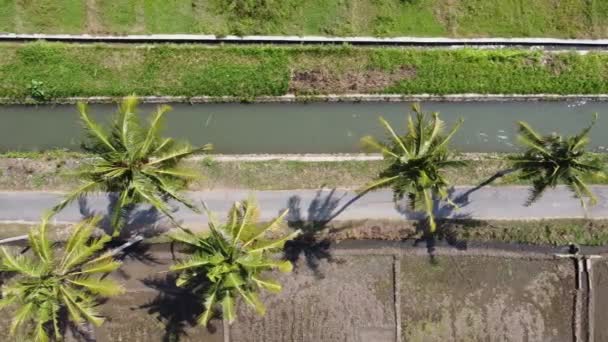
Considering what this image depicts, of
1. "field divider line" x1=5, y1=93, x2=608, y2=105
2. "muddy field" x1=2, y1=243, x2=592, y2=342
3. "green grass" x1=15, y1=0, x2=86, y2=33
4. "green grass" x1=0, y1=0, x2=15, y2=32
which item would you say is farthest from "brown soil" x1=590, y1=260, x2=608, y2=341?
"green grass" x1=0, y1=0, x2=15, y2=32

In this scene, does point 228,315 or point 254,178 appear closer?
point 228,315

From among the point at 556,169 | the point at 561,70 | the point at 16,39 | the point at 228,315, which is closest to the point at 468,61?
the point at 561,70

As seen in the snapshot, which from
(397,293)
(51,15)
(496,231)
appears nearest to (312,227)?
(397,293)

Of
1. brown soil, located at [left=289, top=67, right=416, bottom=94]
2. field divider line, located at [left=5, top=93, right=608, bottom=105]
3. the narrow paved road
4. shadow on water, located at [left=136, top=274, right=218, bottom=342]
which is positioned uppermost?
brown soil, located at [left=289, top=67, right=416, bottom=94]

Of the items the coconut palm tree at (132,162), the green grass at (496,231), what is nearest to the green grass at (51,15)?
the coconut palm tree at (132,162)

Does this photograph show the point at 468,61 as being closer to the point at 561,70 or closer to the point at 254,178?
the point at 561,70

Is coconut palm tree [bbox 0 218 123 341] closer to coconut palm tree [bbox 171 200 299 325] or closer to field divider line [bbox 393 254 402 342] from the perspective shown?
coconut palm tree [bbox 171 200 299 325]
